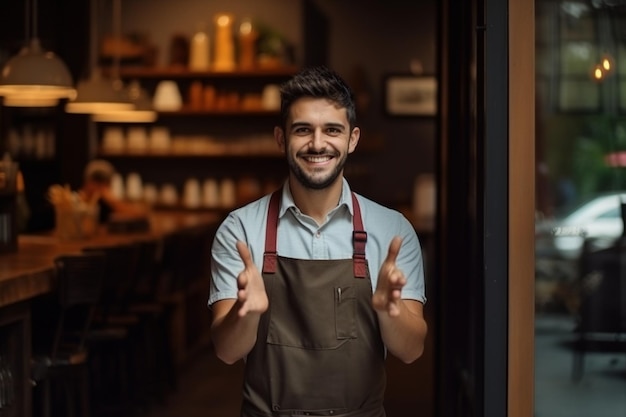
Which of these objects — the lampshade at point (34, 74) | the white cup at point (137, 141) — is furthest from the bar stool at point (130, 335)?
the white cup at point (137, 141)

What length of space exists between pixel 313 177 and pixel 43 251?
12.2 ft

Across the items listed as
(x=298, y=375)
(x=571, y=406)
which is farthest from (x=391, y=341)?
(x=571, y=406)

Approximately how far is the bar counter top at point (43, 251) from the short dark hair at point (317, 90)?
2030 mm

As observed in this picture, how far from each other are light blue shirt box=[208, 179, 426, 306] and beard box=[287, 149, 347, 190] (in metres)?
0.11

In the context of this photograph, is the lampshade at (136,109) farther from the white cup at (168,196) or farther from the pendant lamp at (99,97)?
the white cup at (168,196)

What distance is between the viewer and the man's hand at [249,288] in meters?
2.67

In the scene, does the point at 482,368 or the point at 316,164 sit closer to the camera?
the point at 316,164

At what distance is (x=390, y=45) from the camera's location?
40.9 feet

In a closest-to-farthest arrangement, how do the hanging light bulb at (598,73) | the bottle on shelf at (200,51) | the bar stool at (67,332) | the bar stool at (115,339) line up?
the bar stool at (67,332), the bar stool at (115,339), the hanging light bulb at (598,73), the bottle on shelf at (200,51)

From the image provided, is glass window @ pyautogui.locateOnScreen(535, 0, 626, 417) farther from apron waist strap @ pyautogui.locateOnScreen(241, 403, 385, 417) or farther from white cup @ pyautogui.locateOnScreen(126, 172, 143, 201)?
white cup @ pyautogui.locateOnScreen(126, 172, 143, 201)

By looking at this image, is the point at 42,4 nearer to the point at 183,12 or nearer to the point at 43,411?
the point at 183,12

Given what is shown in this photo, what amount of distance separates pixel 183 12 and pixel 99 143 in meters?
1.66

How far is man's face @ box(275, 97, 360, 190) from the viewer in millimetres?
2875

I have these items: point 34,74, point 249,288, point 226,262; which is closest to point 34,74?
point 34,74
